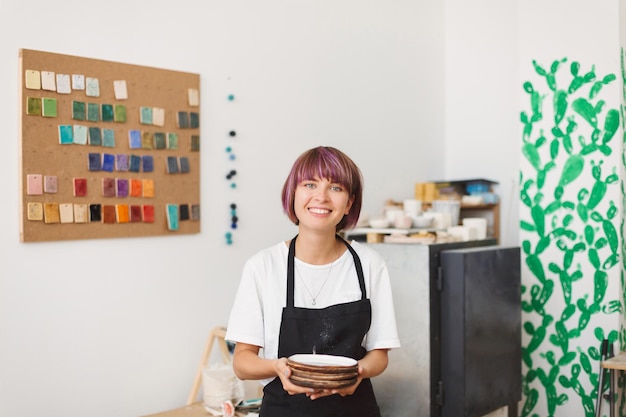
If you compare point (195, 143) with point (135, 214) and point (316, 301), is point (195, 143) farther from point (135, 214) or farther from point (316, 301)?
point (316, 301)

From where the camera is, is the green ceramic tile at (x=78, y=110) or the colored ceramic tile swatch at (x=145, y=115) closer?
the green ceramic tile at (x=78, y=110)

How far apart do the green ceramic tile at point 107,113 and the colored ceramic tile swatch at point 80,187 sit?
0.28 metres

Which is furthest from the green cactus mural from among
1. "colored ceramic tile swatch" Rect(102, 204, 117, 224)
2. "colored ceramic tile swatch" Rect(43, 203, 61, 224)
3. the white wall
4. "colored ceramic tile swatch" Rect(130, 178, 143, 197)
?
"colored ceramic tile swatch" Rect(43, 203, 61, 224)

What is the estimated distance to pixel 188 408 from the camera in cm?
290

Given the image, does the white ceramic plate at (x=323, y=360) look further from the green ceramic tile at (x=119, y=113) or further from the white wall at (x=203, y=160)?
the green ceramic tile at (x=119, y=113)

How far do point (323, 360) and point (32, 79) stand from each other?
5.35 ft

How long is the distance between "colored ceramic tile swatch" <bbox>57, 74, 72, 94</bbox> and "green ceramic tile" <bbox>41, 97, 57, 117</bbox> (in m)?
0.05

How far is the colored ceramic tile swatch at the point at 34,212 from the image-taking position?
2.53m

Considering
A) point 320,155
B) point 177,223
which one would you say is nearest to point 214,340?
point 177,223

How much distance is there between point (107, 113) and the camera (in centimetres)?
275

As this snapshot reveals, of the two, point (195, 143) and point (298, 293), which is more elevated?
point (195, 143)

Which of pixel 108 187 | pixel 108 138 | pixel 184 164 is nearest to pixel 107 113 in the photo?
pixel 108 138

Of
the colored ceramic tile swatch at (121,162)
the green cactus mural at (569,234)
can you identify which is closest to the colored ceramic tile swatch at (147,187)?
the colored ceramic tile swatch at (121,162)

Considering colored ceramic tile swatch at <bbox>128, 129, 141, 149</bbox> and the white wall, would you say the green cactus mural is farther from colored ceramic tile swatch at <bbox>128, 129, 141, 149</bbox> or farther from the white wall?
colored ceramic tile swatch at <bbox>128, 129, 141, 149</bbox>
